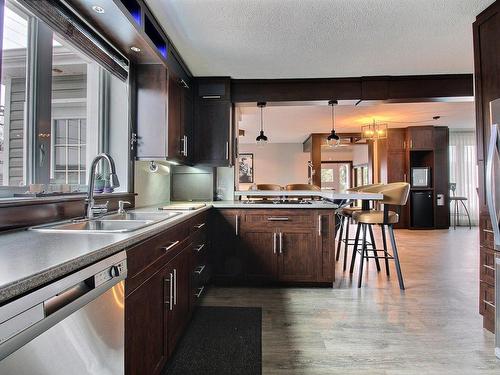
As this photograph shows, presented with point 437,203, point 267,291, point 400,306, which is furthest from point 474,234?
point 267,291

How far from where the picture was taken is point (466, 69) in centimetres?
323

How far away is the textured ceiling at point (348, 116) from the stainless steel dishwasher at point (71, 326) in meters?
3.90

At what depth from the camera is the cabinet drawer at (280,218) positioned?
117 inches

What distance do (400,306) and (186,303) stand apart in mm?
1876

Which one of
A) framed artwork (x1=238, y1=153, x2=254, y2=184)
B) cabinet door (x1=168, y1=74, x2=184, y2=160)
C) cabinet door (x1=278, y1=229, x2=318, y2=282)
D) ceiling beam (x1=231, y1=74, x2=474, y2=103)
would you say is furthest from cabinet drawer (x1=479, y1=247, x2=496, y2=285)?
framed artwork (x1=238, y1=153, x2=254, y2=184)

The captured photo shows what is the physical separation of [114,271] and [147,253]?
1.07 ft

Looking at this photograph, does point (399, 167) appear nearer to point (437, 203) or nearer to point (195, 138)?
point (437, 203)

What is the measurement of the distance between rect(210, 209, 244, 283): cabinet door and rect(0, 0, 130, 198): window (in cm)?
132

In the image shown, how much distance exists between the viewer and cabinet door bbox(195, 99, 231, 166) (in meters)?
3.48

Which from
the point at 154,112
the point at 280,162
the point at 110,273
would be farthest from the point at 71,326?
the point at 280,162

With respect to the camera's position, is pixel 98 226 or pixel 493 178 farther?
pixel 493 178

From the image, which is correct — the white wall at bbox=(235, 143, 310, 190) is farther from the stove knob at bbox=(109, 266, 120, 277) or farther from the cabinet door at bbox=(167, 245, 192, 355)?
the stove knob at bbox=(109, 266, 120, 277)

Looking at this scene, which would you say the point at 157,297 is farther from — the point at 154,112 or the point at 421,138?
the point at 421,138

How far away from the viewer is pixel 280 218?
2988 millimetres
